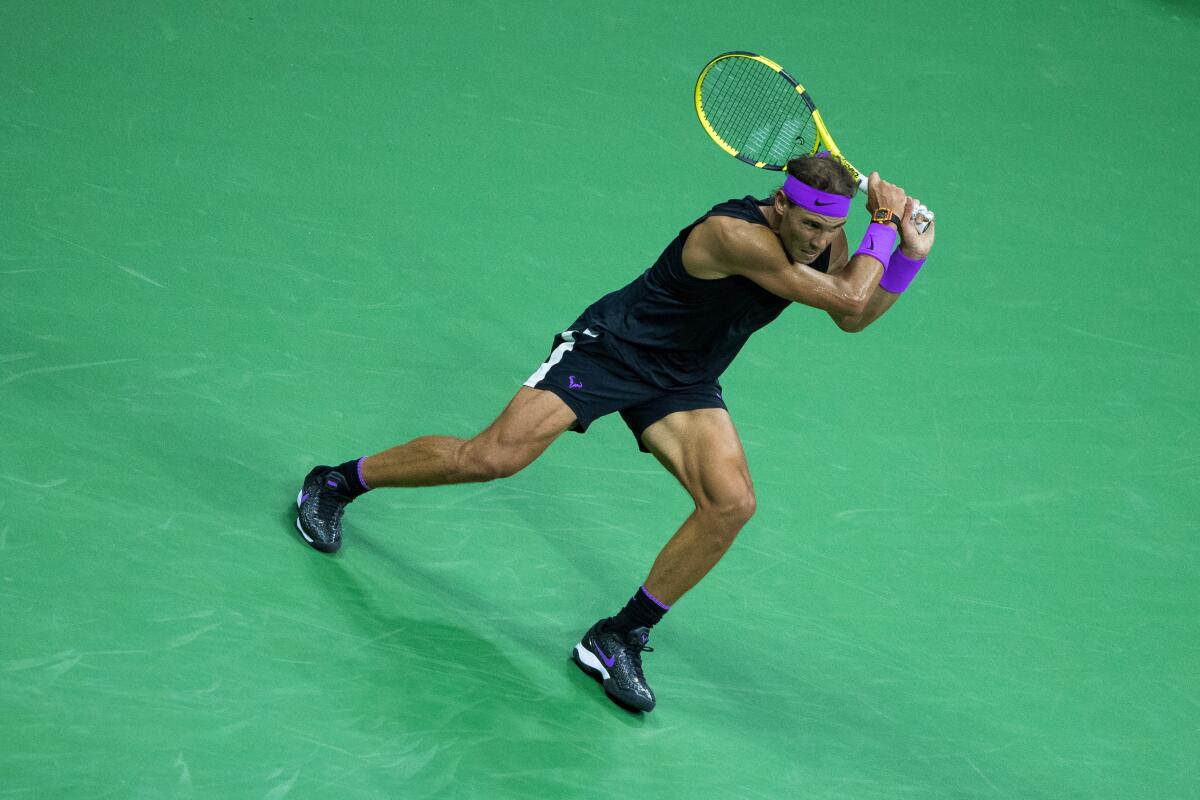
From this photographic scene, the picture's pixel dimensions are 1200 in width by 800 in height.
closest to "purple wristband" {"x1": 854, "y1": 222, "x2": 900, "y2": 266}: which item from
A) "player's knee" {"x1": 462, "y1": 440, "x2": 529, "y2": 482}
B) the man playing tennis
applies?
the man playing tennis

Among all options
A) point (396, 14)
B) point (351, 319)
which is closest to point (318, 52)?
point (396, 14)

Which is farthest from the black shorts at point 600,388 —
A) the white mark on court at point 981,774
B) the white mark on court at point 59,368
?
the white mark on court at point 59,368

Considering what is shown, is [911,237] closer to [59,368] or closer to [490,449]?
[490,449]

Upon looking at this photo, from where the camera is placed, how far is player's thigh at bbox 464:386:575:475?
5.18 metres

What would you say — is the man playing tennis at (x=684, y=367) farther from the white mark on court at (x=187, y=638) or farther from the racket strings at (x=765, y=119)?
the white mark on court at (x=187, y=638)

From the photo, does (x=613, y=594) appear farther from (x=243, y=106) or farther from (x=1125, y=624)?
(x=243, y=106)

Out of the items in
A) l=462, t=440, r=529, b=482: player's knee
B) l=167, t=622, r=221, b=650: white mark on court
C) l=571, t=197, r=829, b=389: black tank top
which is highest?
l=571, t=197, r=829, b=389: black tank top

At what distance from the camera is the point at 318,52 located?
8.88 metres

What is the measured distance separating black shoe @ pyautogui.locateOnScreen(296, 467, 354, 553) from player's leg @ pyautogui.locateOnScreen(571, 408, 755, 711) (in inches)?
38.5

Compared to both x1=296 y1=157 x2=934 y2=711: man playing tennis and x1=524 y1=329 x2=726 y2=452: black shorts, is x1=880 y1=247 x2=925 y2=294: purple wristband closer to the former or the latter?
x1=296 y1=157 x2=934 y2=711: man playing tennis

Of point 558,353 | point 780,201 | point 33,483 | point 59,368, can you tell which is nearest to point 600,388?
point 558,353

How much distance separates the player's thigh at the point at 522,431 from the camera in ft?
17.0

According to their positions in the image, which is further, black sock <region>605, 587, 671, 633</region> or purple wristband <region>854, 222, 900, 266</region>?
black sock <region>605, 587, 671, 633</region>

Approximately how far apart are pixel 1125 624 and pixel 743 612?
1.59m
